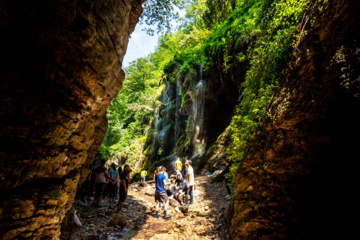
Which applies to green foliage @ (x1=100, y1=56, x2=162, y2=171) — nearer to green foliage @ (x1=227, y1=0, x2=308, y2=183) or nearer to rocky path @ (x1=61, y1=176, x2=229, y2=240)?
rocky path @ (x1=61, y1=176, x2=229, y2=240)

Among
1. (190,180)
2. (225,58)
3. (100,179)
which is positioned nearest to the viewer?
(190,180)

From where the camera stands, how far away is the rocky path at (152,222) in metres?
4.75

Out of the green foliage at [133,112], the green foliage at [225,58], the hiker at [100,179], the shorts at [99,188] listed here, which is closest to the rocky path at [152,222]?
the shorts at [99,188]

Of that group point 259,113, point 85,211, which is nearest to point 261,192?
point 259,113

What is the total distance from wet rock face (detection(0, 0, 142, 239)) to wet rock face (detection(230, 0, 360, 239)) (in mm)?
4230

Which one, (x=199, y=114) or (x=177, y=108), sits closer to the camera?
(x=199, y=114)

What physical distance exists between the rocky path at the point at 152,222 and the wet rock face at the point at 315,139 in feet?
6.65

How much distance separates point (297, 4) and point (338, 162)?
11.1 ft

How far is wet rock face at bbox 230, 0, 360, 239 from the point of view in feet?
6.93

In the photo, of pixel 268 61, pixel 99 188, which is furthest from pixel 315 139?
pixel 99 188

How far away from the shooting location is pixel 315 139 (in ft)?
8.12

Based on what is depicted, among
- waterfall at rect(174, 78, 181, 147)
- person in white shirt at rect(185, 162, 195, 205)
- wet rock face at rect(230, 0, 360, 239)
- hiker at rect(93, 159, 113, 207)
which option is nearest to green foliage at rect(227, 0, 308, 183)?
wet rock face at rect(230, 0, 360, 239)

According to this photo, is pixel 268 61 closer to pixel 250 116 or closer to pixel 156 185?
pixel 250 116

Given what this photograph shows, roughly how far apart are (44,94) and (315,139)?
4800 millimetres
